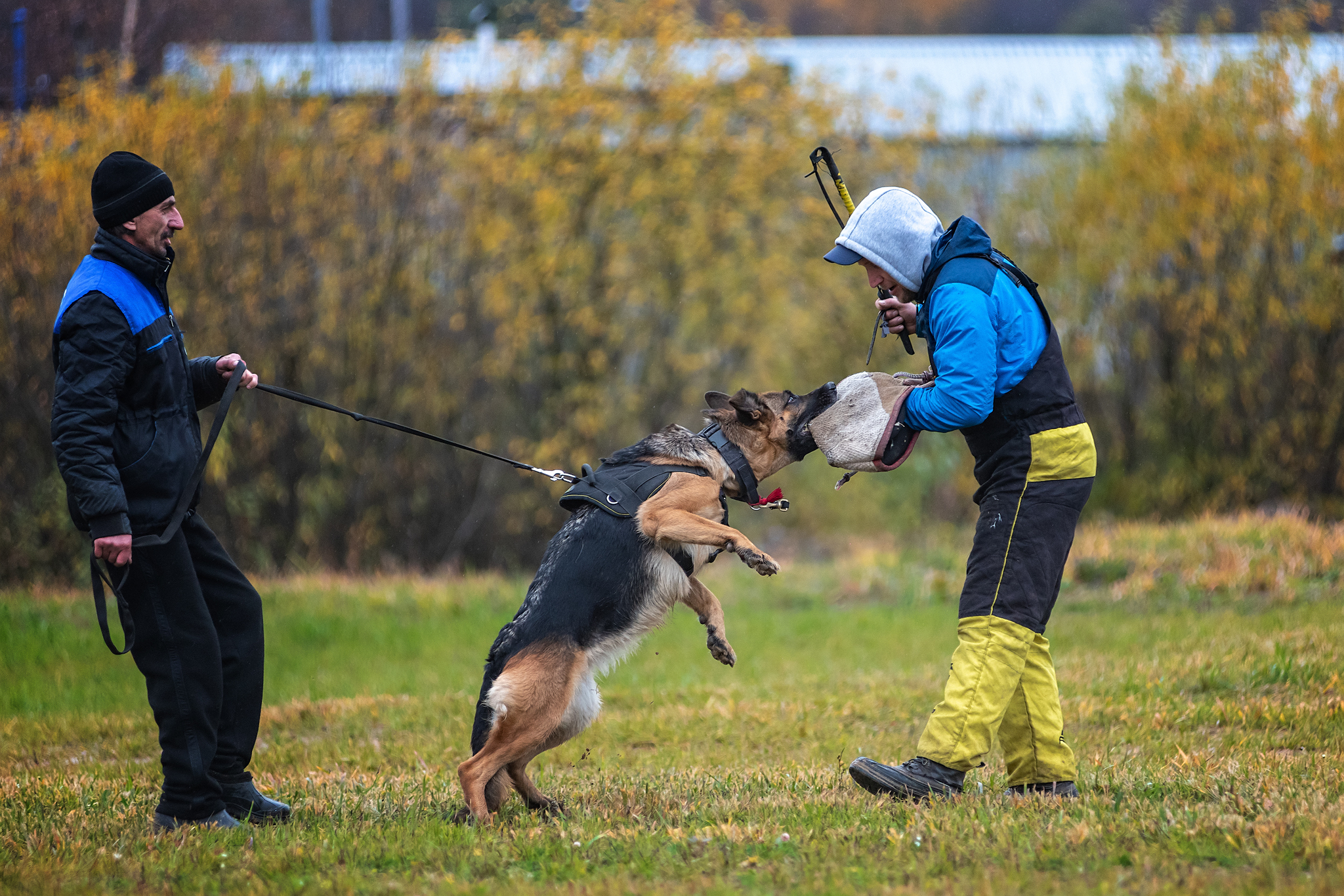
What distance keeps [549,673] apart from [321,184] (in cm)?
864

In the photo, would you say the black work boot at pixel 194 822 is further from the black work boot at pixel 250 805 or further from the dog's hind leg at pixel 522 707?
the dog's hind leg at pixel 522 707

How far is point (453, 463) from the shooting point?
40.9 ft

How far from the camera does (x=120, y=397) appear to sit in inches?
163

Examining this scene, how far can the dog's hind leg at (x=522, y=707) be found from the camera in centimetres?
428

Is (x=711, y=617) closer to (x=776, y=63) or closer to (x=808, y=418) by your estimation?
(x=808, y=418)

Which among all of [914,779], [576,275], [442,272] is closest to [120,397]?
[914,779]

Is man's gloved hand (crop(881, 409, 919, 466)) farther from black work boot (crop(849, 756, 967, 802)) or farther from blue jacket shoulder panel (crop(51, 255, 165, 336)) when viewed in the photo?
blue jacket shoulder panel (crop(51, 255, 165, 336))

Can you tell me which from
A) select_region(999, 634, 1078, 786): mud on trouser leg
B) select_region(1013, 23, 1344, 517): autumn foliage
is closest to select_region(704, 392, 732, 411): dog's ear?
select_region(999, 634, 1078, 786): mud on trouser leg

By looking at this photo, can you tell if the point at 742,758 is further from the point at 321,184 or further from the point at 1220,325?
the point at 1220,325

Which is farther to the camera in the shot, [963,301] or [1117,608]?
[1117,608]

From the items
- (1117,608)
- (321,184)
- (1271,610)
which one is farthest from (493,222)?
(1271,610)

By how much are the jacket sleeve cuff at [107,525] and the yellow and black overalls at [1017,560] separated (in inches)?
118

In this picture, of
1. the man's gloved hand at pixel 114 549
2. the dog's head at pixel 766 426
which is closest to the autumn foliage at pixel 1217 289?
the dog's head at pixel 766 426

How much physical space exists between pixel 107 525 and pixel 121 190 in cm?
127
